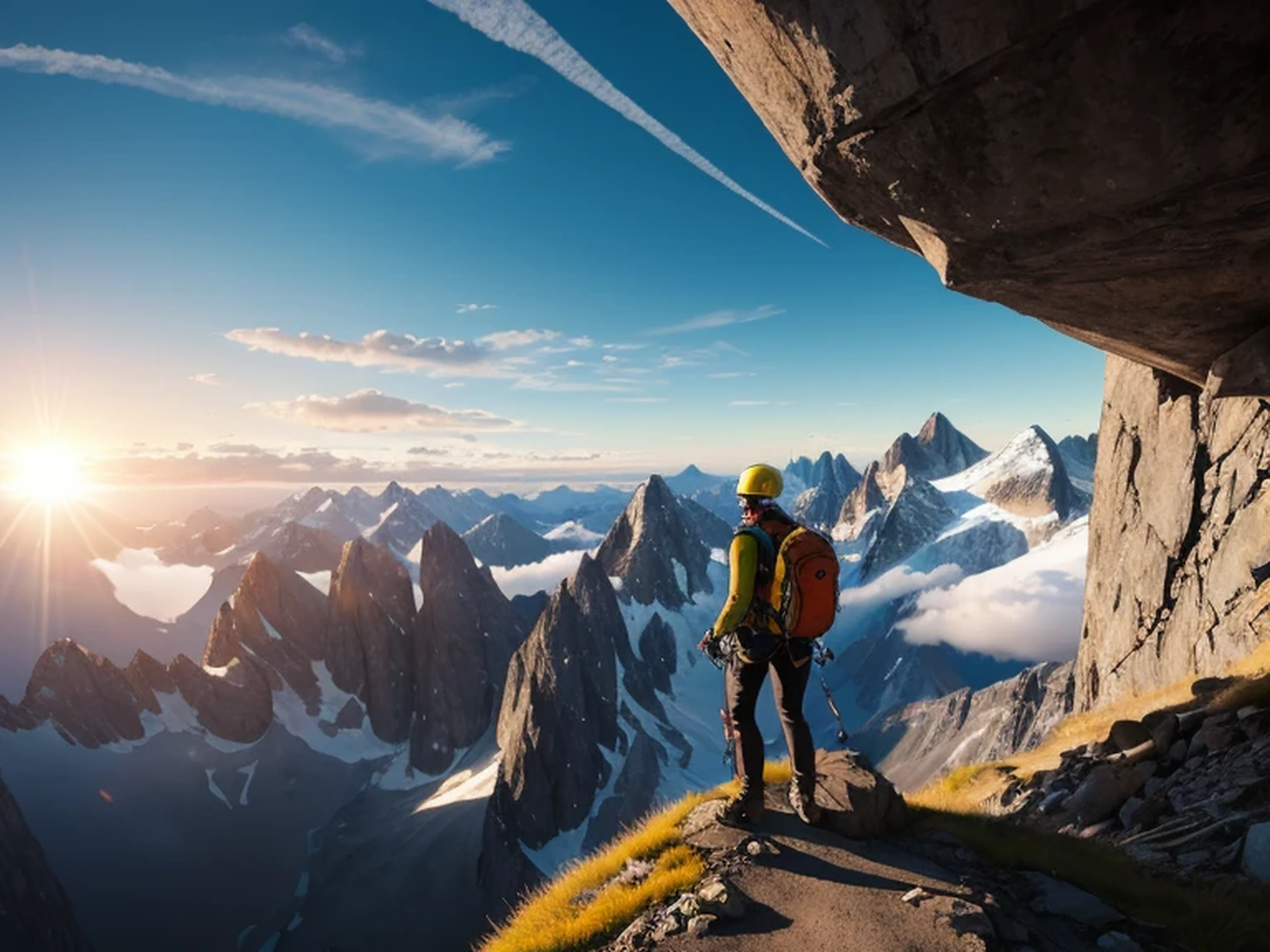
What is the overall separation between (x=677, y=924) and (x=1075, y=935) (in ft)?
14.1

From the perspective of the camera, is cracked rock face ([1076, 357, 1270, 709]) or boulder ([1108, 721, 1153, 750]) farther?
cracked rock face ([1076, 357, 1270, 709])

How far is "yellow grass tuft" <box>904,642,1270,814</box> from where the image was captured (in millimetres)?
10914

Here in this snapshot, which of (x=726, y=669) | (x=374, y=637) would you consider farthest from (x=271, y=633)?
(x=726, y=669)

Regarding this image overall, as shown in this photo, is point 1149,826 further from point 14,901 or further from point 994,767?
point 14,901

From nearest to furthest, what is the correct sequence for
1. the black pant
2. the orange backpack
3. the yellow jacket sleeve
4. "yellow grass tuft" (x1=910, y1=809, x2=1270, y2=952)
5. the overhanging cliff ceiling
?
the overhanging cliff ceiling
"yellow grass tuft" (x1=910, y1=809, x2=1270, y2=952)
the yellow jacket sleeve
the orange backpack
the black pant

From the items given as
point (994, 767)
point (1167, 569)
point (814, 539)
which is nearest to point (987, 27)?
point (814, 539)

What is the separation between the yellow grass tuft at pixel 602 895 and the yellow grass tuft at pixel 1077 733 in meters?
4.91

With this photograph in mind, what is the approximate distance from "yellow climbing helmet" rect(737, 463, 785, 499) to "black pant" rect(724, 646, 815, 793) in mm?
2243

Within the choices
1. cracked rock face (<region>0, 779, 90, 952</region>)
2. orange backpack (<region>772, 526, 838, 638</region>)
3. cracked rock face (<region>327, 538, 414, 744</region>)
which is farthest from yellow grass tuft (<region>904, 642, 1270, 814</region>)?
cracked rock face (<region>327, 538, 414, 744</region>)

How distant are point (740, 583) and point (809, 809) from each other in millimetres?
3610

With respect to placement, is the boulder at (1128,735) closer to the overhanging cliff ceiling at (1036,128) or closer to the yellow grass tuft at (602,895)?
the overhanging cliff ceiling at (1036,128)

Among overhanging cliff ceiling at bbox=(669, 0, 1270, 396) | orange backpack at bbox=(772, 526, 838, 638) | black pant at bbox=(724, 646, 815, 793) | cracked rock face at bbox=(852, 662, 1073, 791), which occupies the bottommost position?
cracked rock face at bbox=(852, 662, 1073, 791)

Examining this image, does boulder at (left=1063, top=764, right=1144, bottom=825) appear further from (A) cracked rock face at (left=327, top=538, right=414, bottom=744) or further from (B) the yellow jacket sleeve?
(A) cracked rock face at (left=327, top=538, right=414, bottom=744)

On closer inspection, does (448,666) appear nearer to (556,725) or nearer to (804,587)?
(556,725)
